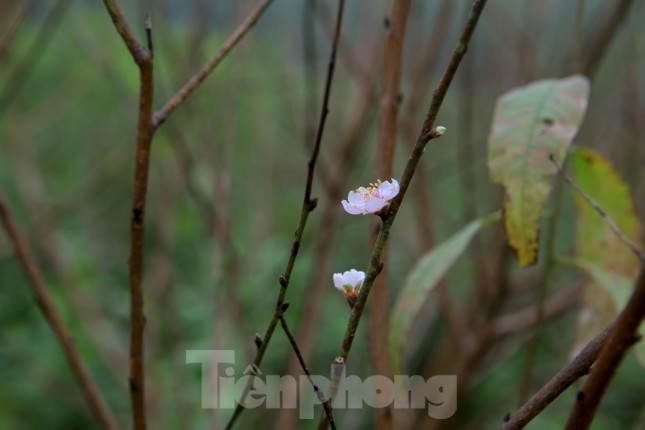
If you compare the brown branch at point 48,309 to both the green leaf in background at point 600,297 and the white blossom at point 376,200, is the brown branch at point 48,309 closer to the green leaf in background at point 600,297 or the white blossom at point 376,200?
the white blossom at point 376,200

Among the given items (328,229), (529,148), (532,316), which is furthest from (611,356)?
(532,316)

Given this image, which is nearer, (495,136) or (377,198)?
(377,198)

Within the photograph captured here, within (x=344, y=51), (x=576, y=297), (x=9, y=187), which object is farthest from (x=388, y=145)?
(x=9, y=187)

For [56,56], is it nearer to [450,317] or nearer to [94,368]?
[94,368]

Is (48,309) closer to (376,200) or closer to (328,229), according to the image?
(376,200)

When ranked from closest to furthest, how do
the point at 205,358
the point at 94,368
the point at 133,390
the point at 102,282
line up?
the point at 133,390 < the point at 205,358 < the point at 94,368 < the point at 102,282

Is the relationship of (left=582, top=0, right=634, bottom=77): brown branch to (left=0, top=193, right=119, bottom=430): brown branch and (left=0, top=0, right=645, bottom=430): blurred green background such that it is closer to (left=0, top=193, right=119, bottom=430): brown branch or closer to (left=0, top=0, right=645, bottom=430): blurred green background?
(left=0, top=0, right=645, bottom=430): blurred green background

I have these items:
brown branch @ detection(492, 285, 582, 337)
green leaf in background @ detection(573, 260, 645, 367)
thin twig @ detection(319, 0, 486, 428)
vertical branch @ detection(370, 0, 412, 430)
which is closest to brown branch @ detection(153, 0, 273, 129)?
vertical branch @ detection(370, 0, 412, 430)
